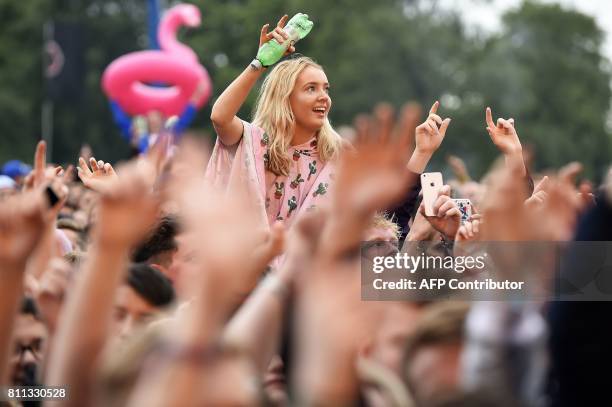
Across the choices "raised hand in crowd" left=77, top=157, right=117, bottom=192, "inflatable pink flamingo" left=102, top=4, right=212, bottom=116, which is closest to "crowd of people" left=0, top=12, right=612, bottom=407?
"raised hand in crowd" left=77, top=157, right=117, bottom=192

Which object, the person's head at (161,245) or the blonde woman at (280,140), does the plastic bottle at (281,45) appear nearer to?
the blonde woman at (280,140)

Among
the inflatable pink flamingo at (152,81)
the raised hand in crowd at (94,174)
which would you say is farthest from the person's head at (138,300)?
the inflatable pink flamingo at (152,81)

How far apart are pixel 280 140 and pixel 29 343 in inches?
85.5

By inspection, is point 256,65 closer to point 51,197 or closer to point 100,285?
point 51,197

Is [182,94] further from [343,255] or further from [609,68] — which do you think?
[609,68]

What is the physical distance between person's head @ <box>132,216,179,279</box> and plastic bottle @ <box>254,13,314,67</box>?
1021mm

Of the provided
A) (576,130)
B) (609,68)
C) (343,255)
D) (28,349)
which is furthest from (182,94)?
(609,68)

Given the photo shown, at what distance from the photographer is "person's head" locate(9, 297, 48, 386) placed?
4.70 metres

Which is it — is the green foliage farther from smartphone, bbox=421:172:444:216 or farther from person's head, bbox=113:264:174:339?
person's head, bbox=113:264:174:339

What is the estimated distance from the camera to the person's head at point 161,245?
5.92 meters

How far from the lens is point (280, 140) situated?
262 inches

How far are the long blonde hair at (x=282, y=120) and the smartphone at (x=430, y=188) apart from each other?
57cm

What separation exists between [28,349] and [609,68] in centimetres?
6122

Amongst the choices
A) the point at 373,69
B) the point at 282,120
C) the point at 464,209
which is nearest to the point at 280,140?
Result: the point at 282,120
